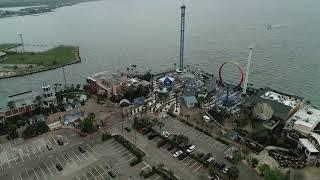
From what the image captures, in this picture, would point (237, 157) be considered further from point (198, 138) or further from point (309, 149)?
point (309, 149)

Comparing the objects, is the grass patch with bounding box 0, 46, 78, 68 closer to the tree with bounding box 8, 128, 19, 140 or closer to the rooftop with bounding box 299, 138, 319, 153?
the tree with bounding box 8, 128, 19, 140

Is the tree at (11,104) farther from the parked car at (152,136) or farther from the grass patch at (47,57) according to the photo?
the grass patch at (47,57)

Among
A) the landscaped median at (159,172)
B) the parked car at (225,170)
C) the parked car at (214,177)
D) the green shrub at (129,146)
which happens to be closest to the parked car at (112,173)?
the landscaped median at (159,172)

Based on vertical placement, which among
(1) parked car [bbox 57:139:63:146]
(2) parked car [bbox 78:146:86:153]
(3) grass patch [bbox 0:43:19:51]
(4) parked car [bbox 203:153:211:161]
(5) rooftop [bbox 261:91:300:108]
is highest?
(3) grass patch [bbox 0:43:19:51]

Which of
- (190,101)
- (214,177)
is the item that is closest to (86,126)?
(190,101)

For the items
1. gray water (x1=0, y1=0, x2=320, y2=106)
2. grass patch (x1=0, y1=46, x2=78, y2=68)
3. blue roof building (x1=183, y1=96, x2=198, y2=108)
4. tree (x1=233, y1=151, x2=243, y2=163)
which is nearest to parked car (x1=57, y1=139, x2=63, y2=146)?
blue roof building (x1=183, y1=96, x2=198, y2=108)

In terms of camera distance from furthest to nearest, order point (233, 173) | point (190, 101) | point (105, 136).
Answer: point (190, 101) < point (105, 136) < point (233, 173)
